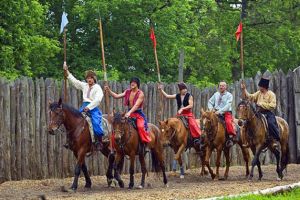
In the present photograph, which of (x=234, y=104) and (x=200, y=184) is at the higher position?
(x=234, y=104)

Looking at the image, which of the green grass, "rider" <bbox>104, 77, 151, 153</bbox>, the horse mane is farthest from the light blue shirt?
the green grass

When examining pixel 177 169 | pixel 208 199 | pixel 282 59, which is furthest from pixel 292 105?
pixel 282 59

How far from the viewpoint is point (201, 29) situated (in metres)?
37.8

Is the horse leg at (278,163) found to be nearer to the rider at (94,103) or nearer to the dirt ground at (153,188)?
the dirt ground at (153,188)

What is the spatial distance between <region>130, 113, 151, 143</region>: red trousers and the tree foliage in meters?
7.91

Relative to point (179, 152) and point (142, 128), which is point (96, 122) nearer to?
point (142, 128)

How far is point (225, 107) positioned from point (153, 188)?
350 centimetres

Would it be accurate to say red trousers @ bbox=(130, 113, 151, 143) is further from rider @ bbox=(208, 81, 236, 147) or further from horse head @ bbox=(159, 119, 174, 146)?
rider @ bbox=(208, 81, 236, 147)

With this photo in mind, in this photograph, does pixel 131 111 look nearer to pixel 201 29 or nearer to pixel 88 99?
pixel 88 99

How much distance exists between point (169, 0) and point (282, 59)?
30.2ft

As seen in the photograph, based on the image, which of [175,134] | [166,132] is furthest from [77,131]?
[175,134]

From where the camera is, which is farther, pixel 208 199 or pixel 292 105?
→ pixel 292 105

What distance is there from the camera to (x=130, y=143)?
53.6ft

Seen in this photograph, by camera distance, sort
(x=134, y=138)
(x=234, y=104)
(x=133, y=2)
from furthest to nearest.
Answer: (x=133, y=2) < (x=234, y=104) < (x=134, y=138)
